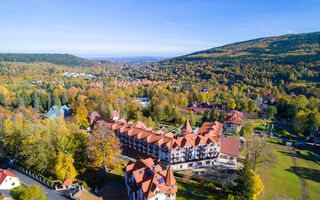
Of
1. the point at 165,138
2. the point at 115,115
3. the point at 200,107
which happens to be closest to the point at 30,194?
the point at 165,138

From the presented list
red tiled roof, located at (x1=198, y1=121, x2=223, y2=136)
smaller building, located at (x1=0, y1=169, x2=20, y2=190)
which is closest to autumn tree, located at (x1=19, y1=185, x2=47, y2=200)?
smaller building, located at (x1=0, y1=169, x2=20, y2=190)

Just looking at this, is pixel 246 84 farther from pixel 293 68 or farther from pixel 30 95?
pixel 30 95

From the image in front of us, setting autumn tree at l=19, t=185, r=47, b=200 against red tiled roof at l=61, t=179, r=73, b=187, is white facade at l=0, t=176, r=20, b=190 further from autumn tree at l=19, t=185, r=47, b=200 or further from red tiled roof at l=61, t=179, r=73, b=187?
red tiled roof at l=61, t=179, r=73, b=187

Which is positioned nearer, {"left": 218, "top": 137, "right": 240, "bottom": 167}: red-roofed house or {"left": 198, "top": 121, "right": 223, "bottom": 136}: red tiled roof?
{"left": 218, "top": 137, "right": 240, "bottom": 167}: red-roofed house

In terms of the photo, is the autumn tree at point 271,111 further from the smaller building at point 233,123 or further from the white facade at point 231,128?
the white facade at point 231,128

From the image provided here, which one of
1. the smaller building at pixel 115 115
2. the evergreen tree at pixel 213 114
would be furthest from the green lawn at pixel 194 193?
the smaller building at pixel 115 115

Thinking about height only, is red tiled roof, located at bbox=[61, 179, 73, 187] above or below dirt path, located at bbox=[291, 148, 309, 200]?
above

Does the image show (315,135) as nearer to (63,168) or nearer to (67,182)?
(67,182)
